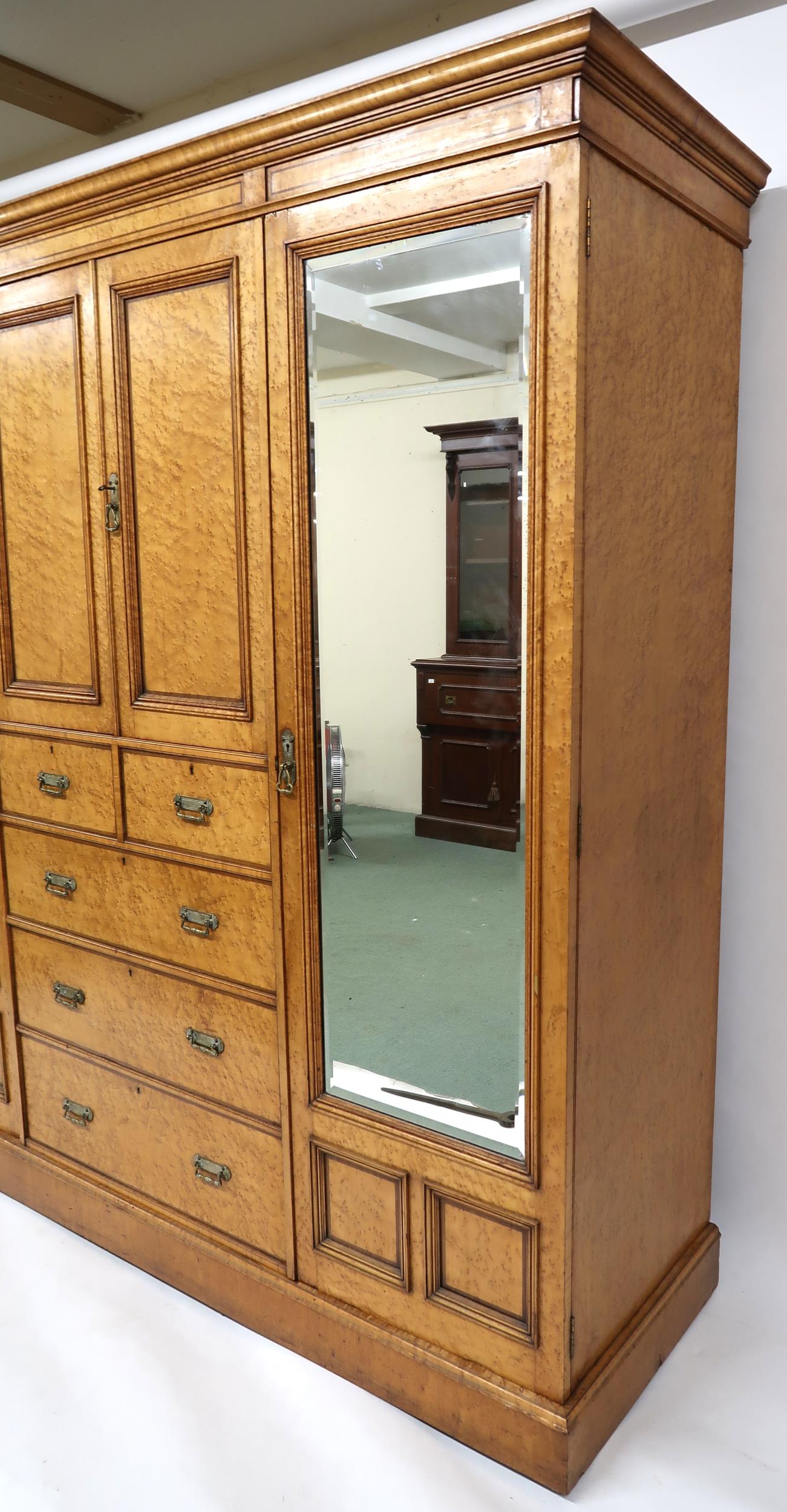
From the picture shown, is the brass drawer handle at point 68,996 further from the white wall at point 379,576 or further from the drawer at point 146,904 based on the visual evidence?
the white wall at point 379,576

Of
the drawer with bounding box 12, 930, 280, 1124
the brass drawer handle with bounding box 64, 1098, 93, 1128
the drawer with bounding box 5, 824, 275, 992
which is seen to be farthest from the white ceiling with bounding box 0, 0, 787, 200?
the brass drawer handle with bounding box 64, 1098, 93, 1128

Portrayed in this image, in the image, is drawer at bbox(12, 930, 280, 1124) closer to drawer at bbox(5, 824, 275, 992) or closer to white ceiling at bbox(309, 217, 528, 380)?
drawer at bbox(5, 824, 275, 992)

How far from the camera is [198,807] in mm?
2062

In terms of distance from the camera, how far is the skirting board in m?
1.76

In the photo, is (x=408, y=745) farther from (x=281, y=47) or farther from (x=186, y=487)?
(x=281, y=47)

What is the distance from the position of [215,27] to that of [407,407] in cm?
129

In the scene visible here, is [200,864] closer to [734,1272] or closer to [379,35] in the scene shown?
[734,1272]

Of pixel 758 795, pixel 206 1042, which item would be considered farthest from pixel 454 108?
pixel 206 1042

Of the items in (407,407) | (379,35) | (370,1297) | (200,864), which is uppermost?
(379,35)

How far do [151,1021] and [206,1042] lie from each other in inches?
6.6

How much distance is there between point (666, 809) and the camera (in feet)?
6.24

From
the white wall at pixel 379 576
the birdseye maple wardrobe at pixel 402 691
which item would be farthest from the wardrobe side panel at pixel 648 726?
the white wall at pixel 379 576

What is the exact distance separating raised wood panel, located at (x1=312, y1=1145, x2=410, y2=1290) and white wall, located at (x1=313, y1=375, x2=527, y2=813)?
651 millimetres

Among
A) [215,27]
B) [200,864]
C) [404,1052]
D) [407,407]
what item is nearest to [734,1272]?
[404,1052]
